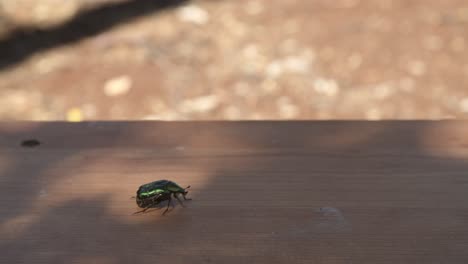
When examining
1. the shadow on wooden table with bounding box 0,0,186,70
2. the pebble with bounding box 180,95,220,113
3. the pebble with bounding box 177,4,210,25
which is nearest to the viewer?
Answer: the pebble with bounding box 180,95,220,113

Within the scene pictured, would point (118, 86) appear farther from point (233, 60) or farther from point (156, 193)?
point (156, 193)

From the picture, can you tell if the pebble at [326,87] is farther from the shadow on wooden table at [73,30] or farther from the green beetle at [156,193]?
the green beetle at [156,193]

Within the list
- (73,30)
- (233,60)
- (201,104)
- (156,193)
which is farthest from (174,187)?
(73,30)

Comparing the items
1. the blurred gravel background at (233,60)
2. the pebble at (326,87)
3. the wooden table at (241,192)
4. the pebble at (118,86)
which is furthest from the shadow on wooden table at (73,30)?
the wooden table at (241,192)

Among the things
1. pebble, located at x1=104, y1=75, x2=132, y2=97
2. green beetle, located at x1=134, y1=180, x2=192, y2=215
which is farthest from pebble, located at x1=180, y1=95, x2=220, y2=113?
green beetle, located at x1=134, y1=180, x2=192, y2=215

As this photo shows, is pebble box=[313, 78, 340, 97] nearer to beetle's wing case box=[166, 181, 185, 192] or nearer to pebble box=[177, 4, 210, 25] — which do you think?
pebble box=[177, 4, 210, 25]

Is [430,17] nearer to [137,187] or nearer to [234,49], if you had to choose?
[234,49]

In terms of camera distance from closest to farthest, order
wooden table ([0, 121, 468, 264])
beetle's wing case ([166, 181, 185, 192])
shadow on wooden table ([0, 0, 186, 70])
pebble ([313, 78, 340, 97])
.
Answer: wooden table ([0, 121, 468, 264]), beetle's wing case ([166, 181, 185, 192]), pebble ([313, 78, 340, 97]), shadow on wooden table ([0, 0, 186, 70])

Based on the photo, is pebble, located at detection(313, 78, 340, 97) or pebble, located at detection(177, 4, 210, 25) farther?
pebble, located at detection(177, 4, 210, 25)

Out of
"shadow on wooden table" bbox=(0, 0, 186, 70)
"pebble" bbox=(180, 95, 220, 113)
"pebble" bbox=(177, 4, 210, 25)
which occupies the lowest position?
"pebble" bbox=(180, 95, 220, 113)
